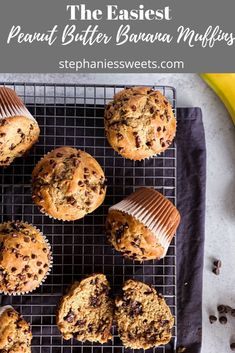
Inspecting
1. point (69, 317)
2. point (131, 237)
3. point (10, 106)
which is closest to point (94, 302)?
point (69, 317)

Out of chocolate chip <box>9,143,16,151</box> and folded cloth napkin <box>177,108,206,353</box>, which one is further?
folded cloth napkin <box>177,108,206,353</box>

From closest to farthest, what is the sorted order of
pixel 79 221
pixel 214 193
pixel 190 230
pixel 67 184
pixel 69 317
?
1. pixel 67 184
2. pixel 69 317
3. pixel 79 221
4. pixel 190 230
5. pixel 214 193

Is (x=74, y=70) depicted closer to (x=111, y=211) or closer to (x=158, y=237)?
(x=111, y=211)

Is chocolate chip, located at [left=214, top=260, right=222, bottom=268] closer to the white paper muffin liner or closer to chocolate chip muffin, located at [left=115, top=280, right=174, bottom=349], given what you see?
chocolate chip muffin, located at [left=115, top=280, right=174, bottom=349]

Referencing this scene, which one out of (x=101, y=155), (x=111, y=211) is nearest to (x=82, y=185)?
(x=111, y=211)

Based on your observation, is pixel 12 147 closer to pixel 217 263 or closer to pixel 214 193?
pixel 214 193

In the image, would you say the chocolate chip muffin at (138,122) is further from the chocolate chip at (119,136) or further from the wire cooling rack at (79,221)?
the wire cooling rack at (79,221)

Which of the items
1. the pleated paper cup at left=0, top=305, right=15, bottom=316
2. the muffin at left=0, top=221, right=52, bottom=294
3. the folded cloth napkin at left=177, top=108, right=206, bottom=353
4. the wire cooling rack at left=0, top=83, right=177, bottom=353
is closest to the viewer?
the muffin at left=0, top=221, right=52, bottom=294

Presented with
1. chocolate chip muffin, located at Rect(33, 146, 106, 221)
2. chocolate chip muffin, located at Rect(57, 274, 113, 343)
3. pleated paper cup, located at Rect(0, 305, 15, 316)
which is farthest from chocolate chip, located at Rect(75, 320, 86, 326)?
chocolate chip muffin, located at Rect(33, 146, 106, 221)
